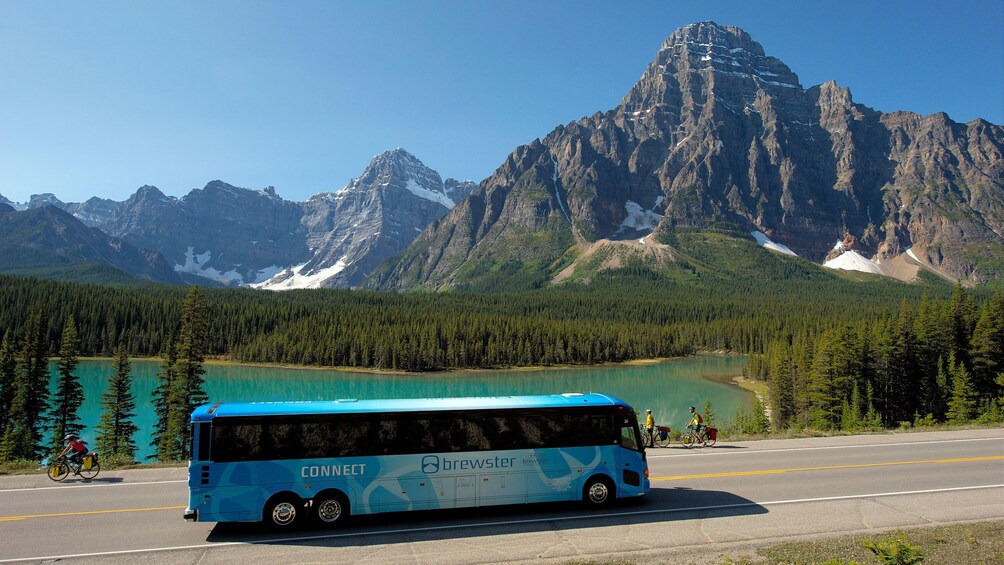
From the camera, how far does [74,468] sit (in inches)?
927

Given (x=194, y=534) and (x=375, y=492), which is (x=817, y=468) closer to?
(x=375, y=492)

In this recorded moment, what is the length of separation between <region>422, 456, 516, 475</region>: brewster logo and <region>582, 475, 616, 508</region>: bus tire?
2.97 m

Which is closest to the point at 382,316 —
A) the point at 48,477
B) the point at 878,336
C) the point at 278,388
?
the point at 278,388

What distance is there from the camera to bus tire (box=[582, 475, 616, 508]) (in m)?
19.7

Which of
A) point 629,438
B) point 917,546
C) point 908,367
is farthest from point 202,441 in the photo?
point 908,367

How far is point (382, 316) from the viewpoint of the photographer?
17575cm

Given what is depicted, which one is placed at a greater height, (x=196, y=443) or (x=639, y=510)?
(x=196, y=443)

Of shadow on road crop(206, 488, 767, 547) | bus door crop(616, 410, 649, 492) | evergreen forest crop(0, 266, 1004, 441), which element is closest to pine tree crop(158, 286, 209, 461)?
evergreen forest crop(0, 266, 1004, 441)

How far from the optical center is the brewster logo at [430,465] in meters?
18.2

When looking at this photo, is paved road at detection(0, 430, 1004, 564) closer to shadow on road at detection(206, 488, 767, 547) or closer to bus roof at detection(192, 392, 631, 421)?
shadow on road at detection(206, 488, 767, 547)

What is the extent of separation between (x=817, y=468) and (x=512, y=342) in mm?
126870

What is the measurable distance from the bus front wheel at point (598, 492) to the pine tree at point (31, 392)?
1996 inches

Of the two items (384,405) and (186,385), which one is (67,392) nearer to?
(186,385)

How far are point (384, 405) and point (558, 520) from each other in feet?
22.5
